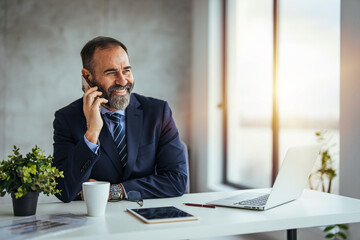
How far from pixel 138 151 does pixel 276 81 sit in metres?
1.68

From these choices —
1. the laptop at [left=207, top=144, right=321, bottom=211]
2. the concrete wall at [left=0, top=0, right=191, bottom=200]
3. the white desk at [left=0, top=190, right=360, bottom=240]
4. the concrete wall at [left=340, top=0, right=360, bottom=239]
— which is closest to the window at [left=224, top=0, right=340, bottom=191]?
the concrete wall at [left=340, top=0, right=360, bottom=239]

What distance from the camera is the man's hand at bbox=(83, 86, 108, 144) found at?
1786 mm

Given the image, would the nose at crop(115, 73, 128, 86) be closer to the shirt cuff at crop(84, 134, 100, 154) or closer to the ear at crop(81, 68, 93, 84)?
the ear at crop(81, 68, 93, 84)

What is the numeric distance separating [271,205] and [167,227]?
0.47 metres

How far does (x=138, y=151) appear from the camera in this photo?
208 cm

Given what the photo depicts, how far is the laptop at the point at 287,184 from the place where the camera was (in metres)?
1.42

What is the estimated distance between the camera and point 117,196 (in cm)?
165

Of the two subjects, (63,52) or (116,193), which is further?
(63,52)

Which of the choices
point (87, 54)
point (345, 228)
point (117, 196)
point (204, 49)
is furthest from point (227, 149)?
point (117, 196)

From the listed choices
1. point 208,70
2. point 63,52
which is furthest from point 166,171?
point 63,52

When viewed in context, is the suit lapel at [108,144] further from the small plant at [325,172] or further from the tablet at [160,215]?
the small plant at [325,172]

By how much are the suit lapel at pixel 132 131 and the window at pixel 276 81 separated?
1365 mm

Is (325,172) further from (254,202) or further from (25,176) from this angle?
(25,176)

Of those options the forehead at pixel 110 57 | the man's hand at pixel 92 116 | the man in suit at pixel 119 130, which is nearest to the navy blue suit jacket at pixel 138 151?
the man in suit at pixel 119 130
